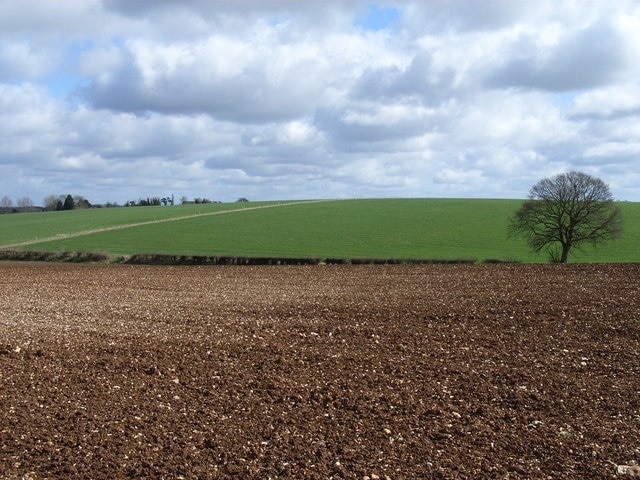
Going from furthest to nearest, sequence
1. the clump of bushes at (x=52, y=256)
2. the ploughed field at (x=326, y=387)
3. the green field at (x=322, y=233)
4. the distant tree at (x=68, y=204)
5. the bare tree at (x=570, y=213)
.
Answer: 1. the distant tree at (x=68, y=204)
2. the green field at (x=322, y=233)
3. the clump of bushes at (x=52, y=256)
4. the bare tree at (x=570, y=213)
5. the ploughed field at (x=326, y=387)

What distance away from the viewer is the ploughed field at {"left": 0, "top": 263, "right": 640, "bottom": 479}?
744cm

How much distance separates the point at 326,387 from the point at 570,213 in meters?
34.6

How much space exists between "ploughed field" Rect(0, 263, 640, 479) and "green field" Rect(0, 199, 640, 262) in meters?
28.1

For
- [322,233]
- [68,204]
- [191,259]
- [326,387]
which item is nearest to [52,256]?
[191,259]

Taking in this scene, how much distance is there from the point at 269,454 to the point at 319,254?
39.0 m

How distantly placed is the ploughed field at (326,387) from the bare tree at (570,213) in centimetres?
2280

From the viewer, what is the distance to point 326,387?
1002cm

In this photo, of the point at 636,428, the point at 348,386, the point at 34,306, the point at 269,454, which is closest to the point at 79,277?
the point at 34,306

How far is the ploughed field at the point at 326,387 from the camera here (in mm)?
7438

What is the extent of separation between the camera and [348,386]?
10125mm

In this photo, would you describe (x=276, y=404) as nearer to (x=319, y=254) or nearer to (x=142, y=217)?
(x=319, y=254)

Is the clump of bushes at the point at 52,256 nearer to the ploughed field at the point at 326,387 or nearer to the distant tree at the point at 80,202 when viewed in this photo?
the ploughed field at the point at 326,387

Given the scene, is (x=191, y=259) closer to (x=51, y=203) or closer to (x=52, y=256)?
(x=52, y=256)

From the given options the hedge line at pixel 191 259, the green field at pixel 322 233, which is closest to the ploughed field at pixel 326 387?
the hedge line at pixel 191 259
